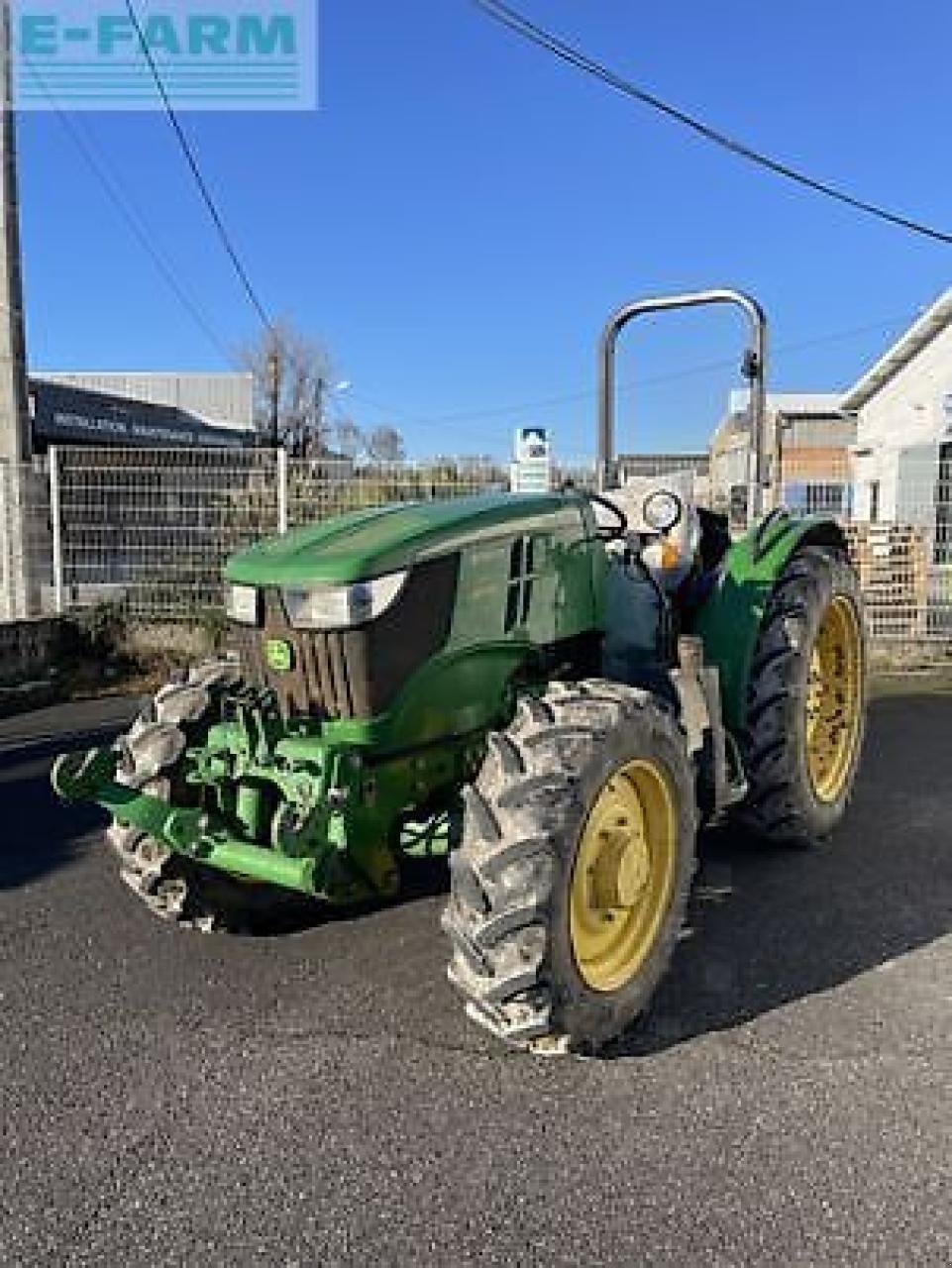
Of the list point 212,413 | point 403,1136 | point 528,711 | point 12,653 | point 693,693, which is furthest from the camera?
point 212,413

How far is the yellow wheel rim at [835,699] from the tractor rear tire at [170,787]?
273 cm

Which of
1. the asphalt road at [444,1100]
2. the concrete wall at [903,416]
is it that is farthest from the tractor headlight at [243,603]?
the concrete wall at [903,416]

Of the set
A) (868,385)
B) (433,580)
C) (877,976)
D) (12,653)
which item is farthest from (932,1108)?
(868,385)

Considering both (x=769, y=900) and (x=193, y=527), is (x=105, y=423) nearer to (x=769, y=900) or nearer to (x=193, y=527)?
(x=193, y=527)

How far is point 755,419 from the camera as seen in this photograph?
485cm

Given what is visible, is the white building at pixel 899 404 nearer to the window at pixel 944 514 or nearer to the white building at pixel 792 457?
the white building at pixel 792 457

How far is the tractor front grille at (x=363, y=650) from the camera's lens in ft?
10.1

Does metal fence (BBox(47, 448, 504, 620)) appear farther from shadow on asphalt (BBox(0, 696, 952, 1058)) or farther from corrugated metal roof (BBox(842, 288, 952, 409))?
corrugated metal roof (BBox(842, 288, 952, 409))

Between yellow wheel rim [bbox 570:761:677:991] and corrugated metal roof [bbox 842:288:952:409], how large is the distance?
2076 centimetres

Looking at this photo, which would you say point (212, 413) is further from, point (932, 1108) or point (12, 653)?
point (932, 1108)

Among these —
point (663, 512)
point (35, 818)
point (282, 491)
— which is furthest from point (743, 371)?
point (282, 491)

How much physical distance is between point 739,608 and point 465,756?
151 cm

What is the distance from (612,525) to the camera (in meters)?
4.33

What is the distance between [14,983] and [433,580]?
6.27 feet
